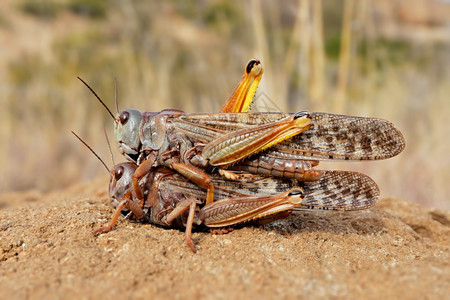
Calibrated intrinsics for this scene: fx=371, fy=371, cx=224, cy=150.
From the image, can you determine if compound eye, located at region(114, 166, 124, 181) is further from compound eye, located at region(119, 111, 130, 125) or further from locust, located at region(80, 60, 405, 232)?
compound eye, located at region(119, 111, 130, 125)

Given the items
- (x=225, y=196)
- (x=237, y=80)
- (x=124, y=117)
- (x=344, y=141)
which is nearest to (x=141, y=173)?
(x=124, y=117)

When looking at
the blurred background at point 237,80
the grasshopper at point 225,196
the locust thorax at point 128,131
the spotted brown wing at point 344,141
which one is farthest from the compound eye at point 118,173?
the blurred background at point 237,80

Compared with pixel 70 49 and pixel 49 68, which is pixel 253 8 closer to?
pixel 49 68

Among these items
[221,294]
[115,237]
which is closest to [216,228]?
[115,237]

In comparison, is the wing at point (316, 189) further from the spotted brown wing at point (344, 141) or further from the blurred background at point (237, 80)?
the blurred background at point (237, 80)

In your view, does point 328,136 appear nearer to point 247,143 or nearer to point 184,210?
point 247,143

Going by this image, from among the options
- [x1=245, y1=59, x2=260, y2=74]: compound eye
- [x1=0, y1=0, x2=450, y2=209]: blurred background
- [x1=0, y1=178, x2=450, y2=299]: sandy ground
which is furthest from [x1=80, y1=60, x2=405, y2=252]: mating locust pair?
[x1=0, y1=0, x2=450, y2=209]: blurred background
